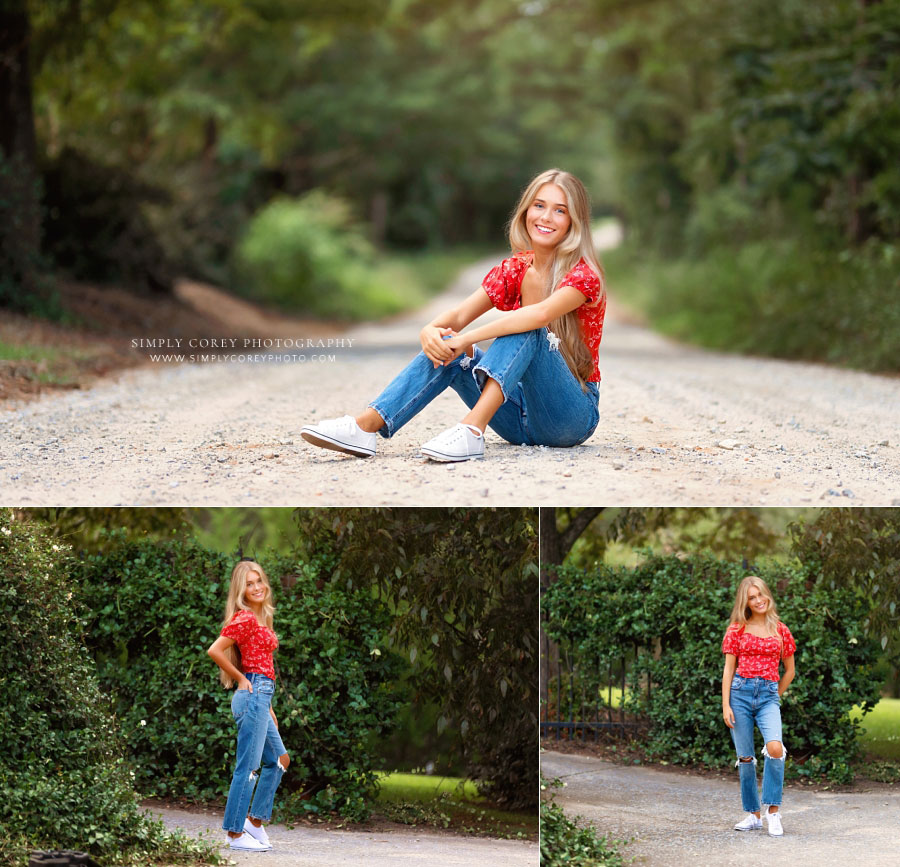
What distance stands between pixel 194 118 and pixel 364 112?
35.2ft

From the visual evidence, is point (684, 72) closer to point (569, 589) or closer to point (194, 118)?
point (194, 118)

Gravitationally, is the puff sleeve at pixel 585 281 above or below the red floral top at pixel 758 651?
above

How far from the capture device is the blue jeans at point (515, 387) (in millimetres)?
5094

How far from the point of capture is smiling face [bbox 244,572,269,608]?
545 centimetres

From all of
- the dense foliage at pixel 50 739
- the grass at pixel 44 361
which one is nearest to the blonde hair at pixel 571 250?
the dense foliage at pixel 50 739

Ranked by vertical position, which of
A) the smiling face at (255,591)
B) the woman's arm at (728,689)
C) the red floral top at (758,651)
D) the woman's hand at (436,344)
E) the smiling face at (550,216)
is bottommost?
the woman's arm at (728,689)

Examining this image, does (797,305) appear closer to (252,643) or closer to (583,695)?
(583,695)

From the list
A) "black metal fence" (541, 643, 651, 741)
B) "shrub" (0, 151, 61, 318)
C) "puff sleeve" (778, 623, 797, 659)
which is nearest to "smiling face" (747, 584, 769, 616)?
"puff sleeve" (778, 623, 797, 659)

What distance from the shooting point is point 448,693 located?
19.6 ft

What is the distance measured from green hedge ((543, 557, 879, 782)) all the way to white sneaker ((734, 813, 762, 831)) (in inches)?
40.0

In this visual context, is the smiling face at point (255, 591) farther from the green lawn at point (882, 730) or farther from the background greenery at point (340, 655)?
the green lawn at point (882, 730)

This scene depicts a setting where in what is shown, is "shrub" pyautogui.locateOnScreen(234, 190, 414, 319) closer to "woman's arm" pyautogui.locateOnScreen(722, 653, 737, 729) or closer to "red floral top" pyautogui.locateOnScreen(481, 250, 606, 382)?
"red floral top" pyautogui.locateOnScreen(481, 250, 606, 382)

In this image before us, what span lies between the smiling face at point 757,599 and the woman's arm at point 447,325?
203 centimetres

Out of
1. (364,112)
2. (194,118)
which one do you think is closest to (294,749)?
(194,118)
